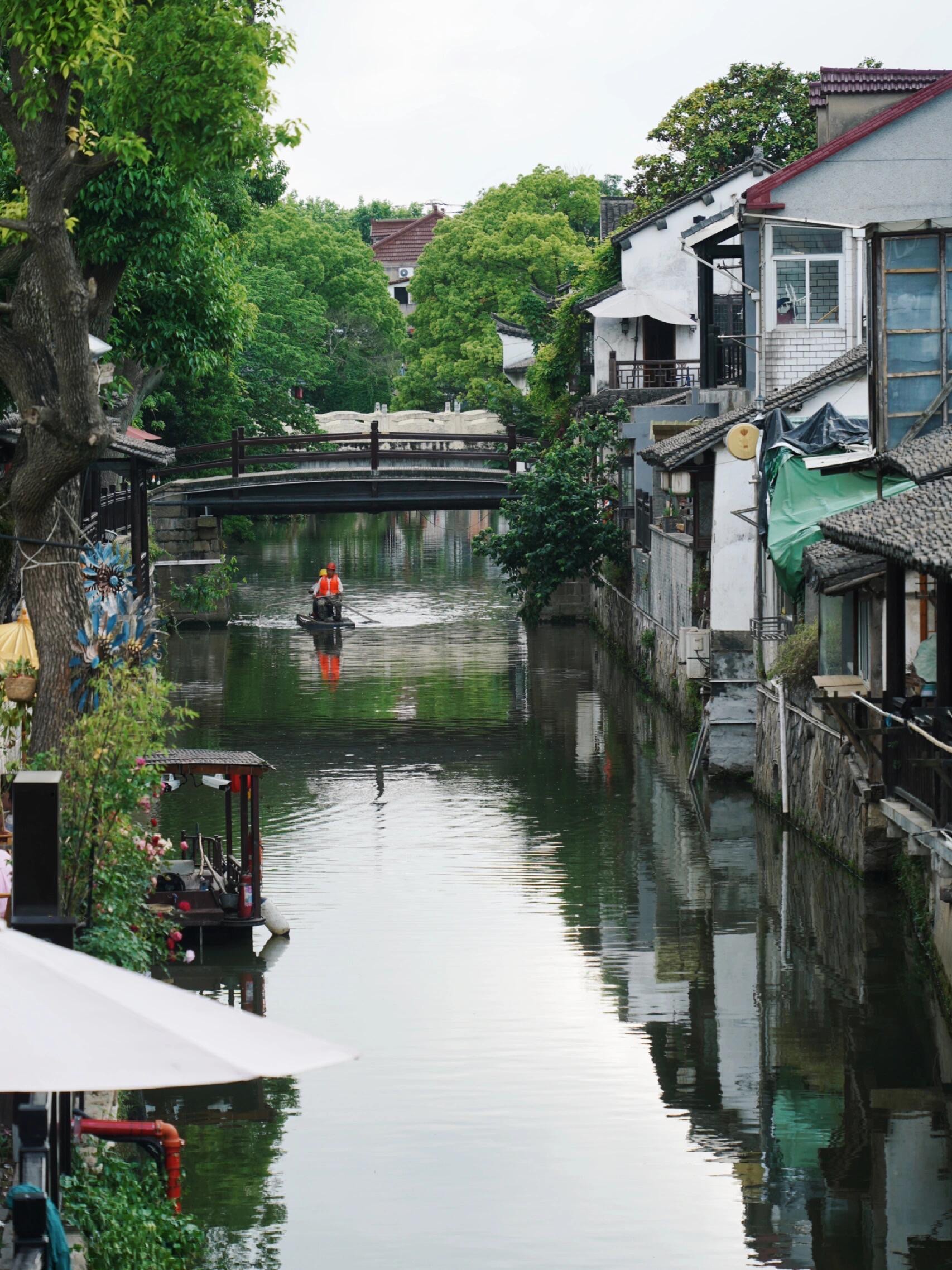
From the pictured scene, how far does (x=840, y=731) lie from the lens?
2020 cm

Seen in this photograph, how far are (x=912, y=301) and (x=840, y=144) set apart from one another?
26.9ft

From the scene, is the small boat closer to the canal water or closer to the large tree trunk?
the canal water

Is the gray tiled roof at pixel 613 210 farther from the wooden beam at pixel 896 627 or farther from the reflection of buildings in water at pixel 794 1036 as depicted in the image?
the wooden beam at pixel 896 627

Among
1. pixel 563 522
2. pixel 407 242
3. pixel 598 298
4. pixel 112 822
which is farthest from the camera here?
pixel 407 242

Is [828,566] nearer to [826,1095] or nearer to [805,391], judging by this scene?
[805,391]

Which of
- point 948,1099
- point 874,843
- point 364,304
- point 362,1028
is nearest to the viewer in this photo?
point 948,1099

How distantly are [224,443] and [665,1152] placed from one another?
34.1m

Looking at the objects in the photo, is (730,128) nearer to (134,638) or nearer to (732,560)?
(732,560)

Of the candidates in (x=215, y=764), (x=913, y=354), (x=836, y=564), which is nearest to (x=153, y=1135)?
(x=215, y=764)

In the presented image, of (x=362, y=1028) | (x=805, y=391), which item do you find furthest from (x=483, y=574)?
(x=362, y=1028)

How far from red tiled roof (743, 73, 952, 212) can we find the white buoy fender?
1455cm

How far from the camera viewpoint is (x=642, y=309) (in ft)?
144

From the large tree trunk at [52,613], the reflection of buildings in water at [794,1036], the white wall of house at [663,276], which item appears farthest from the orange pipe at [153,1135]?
the white wall of house at [663,276]

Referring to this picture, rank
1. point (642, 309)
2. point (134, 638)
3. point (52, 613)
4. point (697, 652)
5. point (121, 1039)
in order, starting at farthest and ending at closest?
point (642, 309), point (697, 652), point (134, 638), point (52, 613), point (121, 1039)
